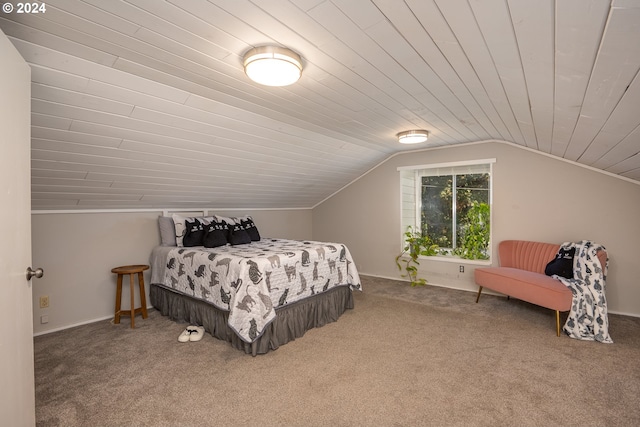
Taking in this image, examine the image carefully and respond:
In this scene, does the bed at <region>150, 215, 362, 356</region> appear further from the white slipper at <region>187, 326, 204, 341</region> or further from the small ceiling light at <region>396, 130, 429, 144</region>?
the small ceiling light at <region>396, 130, 429, 144</region>

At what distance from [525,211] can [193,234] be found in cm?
403

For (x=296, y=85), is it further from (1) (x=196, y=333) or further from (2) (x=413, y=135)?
(1) (x=196, y=333)

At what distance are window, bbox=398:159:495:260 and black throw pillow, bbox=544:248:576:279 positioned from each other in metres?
0.91

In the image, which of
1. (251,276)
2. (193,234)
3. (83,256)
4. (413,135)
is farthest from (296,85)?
(83,256)

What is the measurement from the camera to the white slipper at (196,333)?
9.10ft

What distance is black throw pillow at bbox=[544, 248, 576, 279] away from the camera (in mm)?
3086

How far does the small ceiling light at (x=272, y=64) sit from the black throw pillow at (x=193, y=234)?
234 cm

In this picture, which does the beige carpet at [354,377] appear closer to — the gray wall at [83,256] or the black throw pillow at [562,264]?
the gray wall at [83,256]

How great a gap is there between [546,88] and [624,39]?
0.72 meters

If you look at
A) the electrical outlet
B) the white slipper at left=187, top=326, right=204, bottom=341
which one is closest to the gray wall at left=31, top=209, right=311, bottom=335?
the electrical outlet

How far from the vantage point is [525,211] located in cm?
388

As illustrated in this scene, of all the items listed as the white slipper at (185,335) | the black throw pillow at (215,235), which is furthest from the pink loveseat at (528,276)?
the white slipper at (185,335)

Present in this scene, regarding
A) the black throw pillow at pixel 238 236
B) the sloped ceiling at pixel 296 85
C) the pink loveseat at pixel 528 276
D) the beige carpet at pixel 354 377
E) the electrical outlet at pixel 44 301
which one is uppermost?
the sloped ceiling at pixel 296 85

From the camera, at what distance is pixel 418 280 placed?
15.5ft
